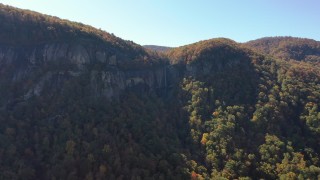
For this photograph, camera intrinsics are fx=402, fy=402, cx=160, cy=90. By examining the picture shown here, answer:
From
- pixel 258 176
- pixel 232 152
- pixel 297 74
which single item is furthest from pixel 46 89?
pixel 297 74

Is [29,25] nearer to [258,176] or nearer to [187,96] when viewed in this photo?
[187,96]

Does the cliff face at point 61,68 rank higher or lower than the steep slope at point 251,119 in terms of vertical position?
higher

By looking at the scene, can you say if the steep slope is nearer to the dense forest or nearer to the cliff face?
the dense forest

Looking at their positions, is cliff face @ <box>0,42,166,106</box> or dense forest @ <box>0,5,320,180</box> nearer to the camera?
dense forest @ <box>0,5,320,180</box>

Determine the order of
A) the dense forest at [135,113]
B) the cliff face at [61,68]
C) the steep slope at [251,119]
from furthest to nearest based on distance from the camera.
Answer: the cliff face at [61,68] < the steep slope at [251,119] < the dense forest at [135,113]

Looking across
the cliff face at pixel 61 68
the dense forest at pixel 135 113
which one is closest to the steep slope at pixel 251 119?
the dense forest at pixel 135 113

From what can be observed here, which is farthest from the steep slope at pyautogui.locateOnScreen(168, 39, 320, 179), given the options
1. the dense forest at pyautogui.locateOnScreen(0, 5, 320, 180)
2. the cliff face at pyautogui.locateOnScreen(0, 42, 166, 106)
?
the cliff face at pyautogui.locateOnScreen(0, 42, 166, 106)

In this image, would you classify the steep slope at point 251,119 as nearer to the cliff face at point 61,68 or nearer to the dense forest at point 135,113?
the dense forest at point 135,113

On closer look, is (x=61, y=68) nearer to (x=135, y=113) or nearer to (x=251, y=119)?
(x=135, y=113)

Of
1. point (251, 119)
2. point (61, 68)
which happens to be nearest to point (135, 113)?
point (61, 68)
